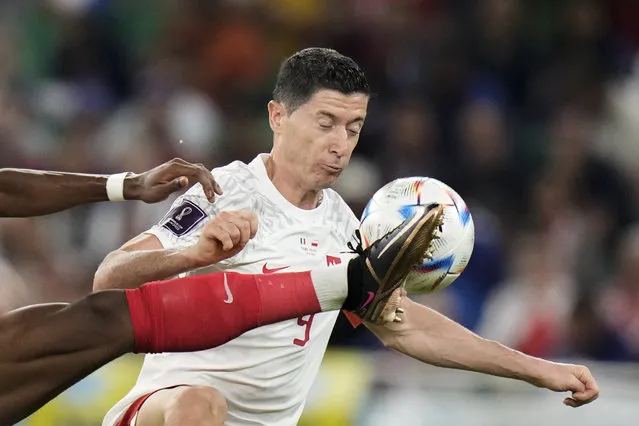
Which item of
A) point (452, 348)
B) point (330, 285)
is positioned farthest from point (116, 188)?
point (452, 348)

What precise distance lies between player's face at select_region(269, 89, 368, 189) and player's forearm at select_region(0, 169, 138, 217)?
67 cm

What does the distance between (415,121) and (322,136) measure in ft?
14.6

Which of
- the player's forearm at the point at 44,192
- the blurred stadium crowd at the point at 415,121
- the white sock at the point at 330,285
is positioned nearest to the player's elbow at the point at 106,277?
the player's forearm at the point at 44,192

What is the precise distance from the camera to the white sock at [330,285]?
430cm

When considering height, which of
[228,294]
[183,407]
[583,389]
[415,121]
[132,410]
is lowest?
[132,410]

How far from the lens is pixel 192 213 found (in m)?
4.63

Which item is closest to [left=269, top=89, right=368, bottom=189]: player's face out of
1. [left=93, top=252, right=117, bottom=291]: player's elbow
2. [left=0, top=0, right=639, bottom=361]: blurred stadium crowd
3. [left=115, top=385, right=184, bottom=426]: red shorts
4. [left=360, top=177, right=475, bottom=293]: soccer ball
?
[left=360, top=177, right=475, bottom=293]: soccer ball

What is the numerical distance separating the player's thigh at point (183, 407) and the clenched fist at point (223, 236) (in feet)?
1.74

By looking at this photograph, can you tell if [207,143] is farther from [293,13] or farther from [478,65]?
[478,65]

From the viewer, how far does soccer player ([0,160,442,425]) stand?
13.9 feet

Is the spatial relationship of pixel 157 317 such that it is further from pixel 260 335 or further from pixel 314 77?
pixel 314 77

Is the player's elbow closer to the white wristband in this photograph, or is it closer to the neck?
the white wristband

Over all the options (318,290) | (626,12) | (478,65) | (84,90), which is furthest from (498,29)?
(318,290)

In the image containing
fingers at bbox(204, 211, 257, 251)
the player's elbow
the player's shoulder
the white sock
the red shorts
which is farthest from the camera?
the player's shoulder
